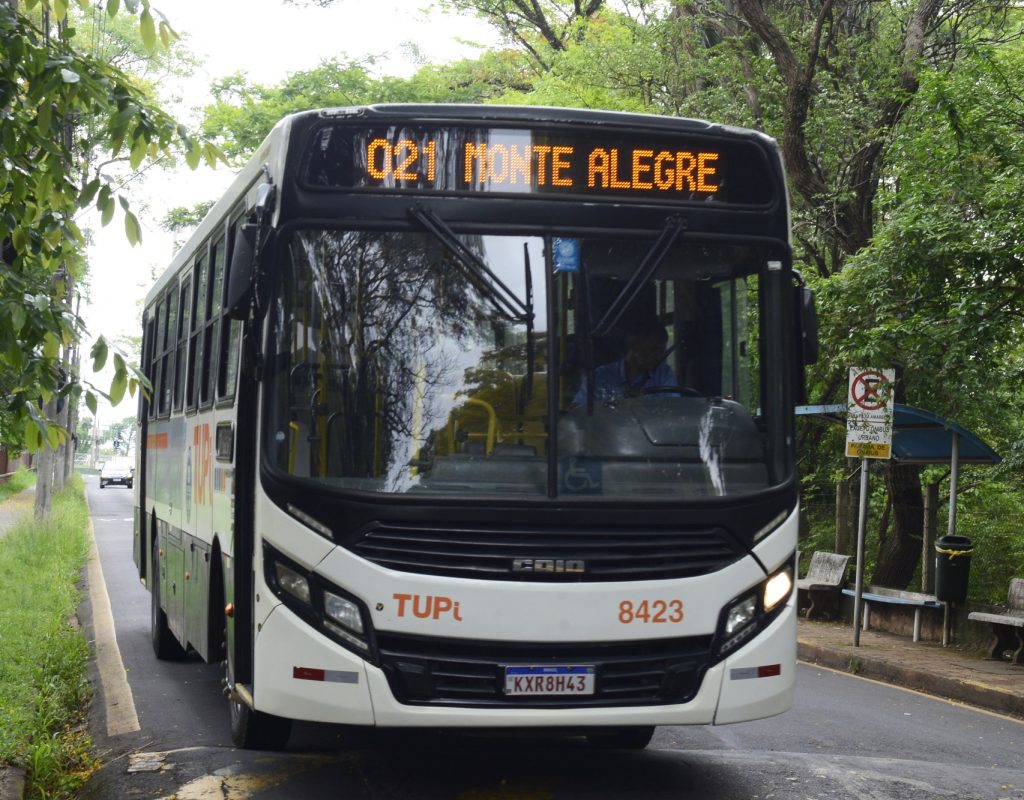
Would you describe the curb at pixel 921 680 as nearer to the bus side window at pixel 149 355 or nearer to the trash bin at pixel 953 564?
the trash bin at pixel 953 564

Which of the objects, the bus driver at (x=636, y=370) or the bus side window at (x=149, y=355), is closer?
the bus driver at (x=636, y=370)

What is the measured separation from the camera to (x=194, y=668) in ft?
38.5

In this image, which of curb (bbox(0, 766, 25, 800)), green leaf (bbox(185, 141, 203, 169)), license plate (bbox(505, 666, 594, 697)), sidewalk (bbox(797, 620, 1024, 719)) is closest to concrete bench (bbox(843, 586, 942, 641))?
sidewalk (bbox(797, 620, 1024, 719))

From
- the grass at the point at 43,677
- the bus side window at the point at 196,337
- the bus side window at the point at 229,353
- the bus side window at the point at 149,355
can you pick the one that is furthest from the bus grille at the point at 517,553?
the bus side window at the point at 149,355

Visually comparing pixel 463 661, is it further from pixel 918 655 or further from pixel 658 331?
pixel 918 655

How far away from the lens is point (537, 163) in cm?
655

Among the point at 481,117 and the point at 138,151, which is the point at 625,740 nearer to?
the point at 481,117

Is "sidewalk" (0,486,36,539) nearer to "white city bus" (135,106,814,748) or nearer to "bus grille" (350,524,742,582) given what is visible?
"white city bus" (135,106,814,748)

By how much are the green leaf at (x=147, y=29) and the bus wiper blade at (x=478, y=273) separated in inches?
59.2

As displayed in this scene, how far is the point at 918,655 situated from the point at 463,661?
9238 mm

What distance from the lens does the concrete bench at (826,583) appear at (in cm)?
1792

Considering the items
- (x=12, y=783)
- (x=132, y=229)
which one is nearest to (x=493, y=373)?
(x=132, y=229)

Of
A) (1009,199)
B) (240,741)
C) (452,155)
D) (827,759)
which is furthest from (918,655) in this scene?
(452,155)

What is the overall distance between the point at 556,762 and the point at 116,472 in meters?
71.2
